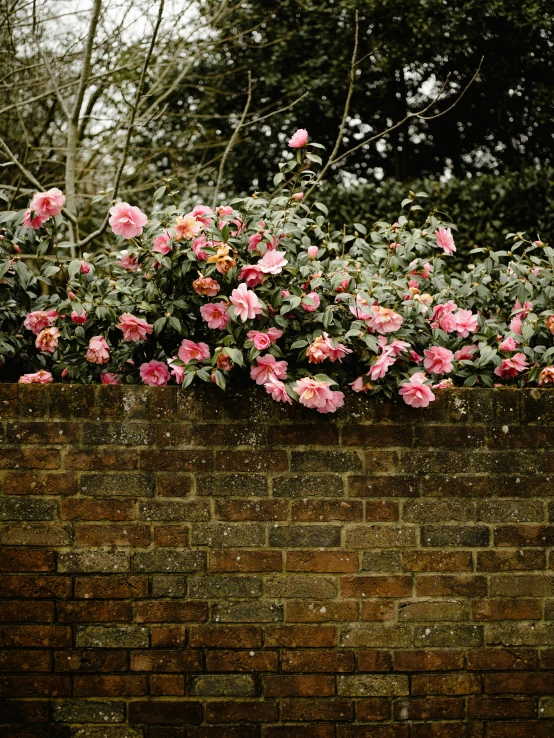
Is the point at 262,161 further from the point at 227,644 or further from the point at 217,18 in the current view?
the point at 227,644

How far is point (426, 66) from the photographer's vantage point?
981 centimetres

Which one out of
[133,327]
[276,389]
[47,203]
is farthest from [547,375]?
[47,203]

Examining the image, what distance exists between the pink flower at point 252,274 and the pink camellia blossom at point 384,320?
1.58 ft

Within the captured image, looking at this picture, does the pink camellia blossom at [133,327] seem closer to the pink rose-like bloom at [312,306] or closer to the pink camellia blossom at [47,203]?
the pink camellia blossom at [47,203]

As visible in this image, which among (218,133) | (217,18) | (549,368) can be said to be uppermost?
(218,133)

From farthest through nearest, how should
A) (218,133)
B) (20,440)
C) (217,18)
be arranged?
(218,133), (217,18), (20,440)

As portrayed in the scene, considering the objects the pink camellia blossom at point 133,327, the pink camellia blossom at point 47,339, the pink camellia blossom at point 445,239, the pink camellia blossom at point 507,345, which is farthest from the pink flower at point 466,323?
the pink camellia blossom at point 47,339

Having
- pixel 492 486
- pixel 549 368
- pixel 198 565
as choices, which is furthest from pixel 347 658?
pixel 549 368

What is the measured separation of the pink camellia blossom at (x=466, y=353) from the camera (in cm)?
321

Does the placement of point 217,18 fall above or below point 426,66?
below

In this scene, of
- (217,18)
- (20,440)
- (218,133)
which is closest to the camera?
(20,440)

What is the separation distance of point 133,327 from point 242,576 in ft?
3.68

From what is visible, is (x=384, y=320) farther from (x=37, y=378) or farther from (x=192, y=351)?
(x=37, y=378)

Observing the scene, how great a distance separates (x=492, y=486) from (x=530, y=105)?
26.6 ft
